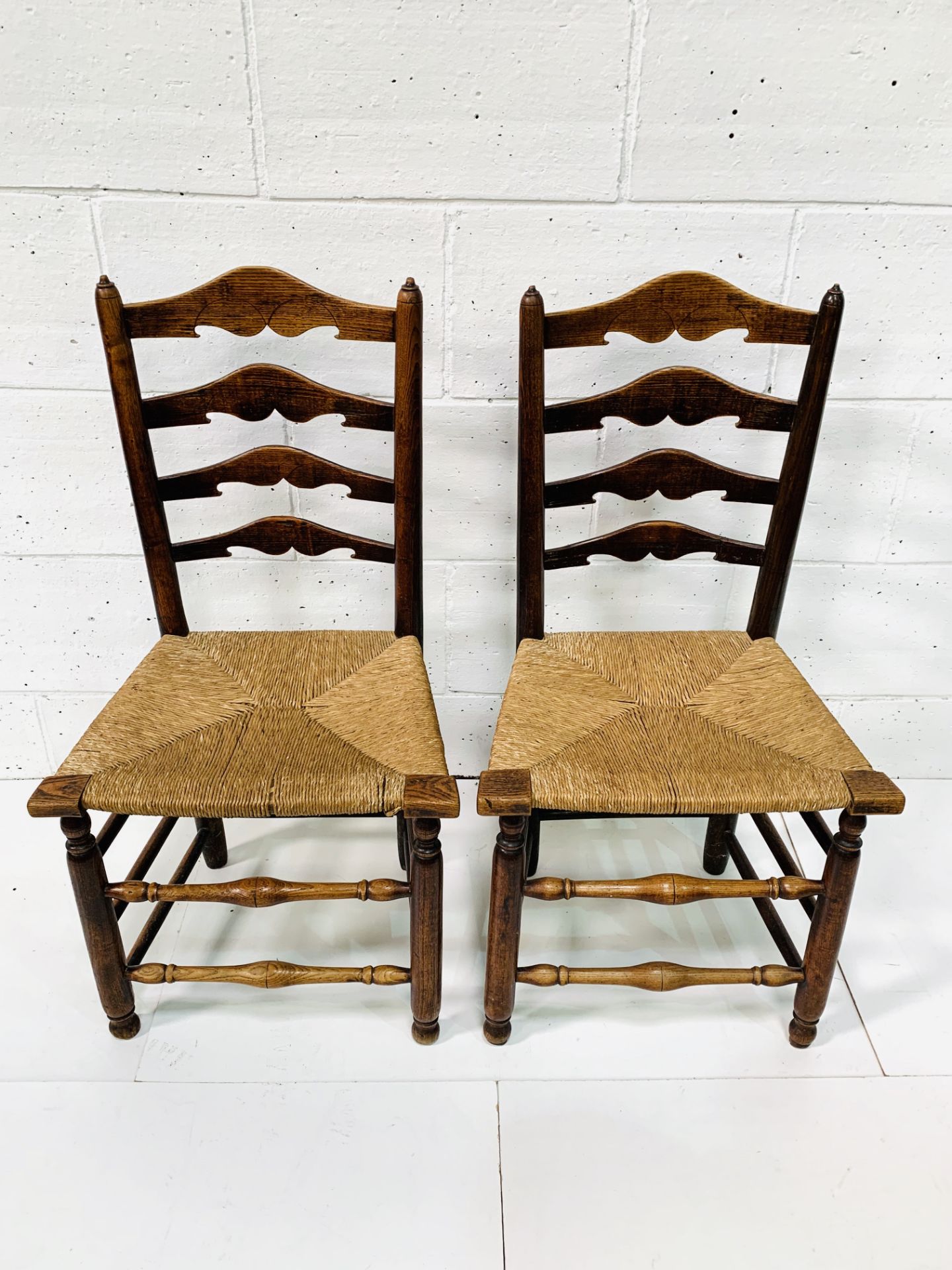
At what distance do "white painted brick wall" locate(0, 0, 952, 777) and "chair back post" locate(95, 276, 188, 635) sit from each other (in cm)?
21

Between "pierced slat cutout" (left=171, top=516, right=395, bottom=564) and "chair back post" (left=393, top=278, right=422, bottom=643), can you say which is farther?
"pierced slat cutout" (left=171, top=516, right=395, bottom=564)

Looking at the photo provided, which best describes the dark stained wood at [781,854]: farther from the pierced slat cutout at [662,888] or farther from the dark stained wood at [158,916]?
the dark stained wood at [158,916]

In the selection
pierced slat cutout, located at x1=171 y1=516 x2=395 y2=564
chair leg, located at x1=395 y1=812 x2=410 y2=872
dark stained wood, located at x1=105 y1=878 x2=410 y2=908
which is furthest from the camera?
chair leg, located at x1=395 y1=812 x2=410 y2=872

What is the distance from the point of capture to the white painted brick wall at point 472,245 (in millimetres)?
1345

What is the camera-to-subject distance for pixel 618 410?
4.56ft

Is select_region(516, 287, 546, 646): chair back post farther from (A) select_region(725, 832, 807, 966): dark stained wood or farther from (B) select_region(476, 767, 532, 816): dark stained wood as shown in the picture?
(A) select_region(725, 832, 807, 966): dark stained wood

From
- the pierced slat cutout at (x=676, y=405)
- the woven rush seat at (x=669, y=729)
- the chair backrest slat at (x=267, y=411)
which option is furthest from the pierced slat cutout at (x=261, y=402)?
the woven rush seat at (x=669, y=729)

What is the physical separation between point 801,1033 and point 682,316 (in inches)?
42.9

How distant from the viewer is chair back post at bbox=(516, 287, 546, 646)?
1317 millimetres

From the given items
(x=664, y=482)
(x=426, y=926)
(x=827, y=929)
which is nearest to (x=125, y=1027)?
(x=426, y=926)

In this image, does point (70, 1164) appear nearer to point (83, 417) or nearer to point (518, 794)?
point (518, 794)

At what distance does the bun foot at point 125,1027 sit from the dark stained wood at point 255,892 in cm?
24

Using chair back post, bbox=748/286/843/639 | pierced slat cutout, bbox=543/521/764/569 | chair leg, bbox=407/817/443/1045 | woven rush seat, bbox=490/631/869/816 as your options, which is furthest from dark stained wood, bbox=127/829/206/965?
chair back post, bbox=748/286/843/639

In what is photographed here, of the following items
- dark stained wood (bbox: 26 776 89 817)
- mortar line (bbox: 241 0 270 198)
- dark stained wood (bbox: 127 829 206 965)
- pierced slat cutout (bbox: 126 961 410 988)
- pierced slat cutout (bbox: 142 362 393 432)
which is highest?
mortar line (bbox: 241 0 270 198)
